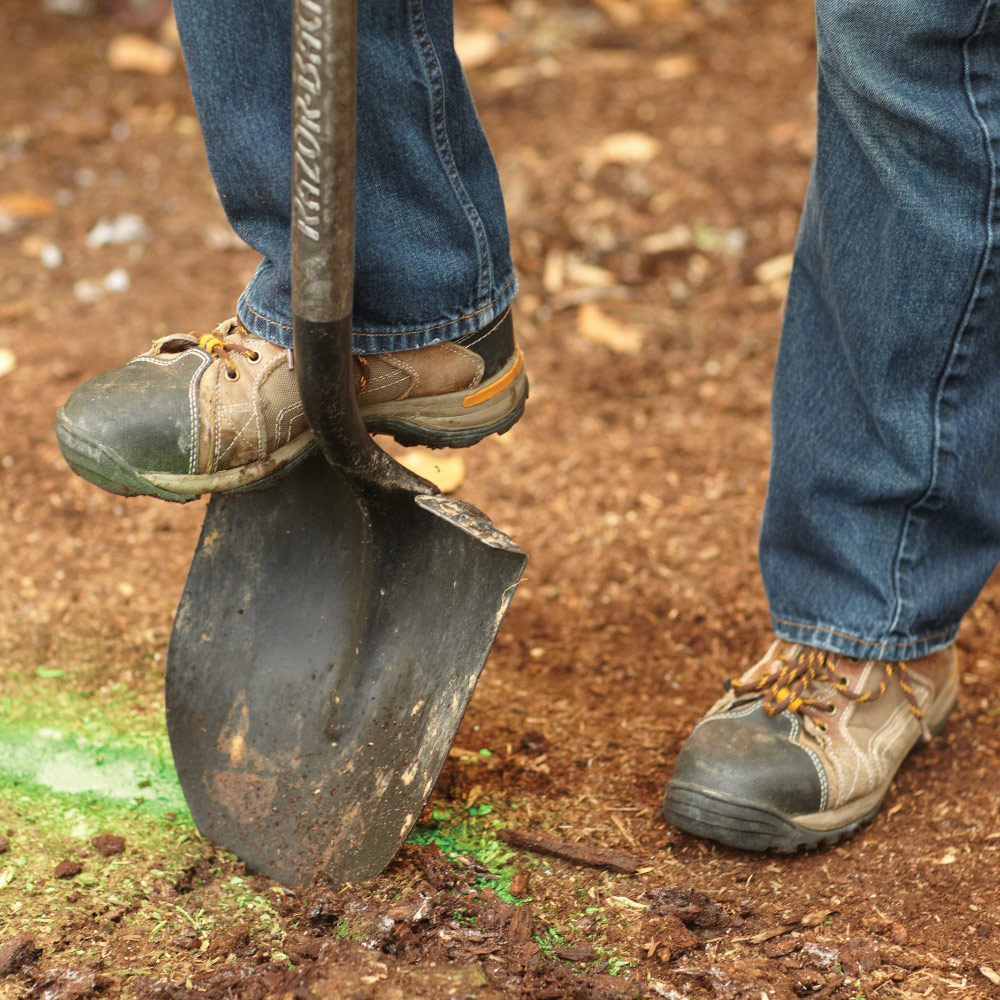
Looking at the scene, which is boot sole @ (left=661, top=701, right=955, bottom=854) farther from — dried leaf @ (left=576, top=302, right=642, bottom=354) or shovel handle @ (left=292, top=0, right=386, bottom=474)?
dried leaf @ (left=576, top=302, right=642, bottom=354)

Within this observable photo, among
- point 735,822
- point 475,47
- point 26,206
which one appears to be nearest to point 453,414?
point 735,822

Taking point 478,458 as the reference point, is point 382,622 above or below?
above

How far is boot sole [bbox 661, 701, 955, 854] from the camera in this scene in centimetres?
154

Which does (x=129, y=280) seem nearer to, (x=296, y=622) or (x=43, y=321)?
(x=43, y=321)

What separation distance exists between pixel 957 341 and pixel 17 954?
4.56 feet

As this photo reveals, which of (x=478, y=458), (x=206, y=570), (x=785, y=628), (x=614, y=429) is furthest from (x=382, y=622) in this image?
(x=614, y=429)

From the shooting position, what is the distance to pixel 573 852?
1.52 m

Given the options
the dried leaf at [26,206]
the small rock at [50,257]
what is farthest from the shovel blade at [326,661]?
the dried leaf at [26,206]

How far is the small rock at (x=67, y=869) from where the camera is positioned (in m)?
1.47

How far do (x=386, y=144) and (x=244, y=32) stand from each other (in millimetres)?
191

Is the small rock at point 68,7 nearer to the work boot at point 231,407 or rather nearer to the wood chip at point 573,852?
the work boot at point 231,407

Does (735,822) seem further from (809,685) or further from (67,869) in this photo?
(67,869)

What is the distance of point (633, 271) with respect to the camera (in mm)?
3305

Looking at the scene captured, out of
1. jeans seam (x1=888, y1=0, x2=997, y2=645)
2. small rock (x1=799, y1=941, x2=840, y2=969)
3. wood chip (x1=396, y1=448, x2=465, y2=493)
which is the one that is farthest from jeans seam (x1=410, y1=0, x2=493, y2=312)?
wood chip (x1=396, y1=448, x2=465, y2=493)
